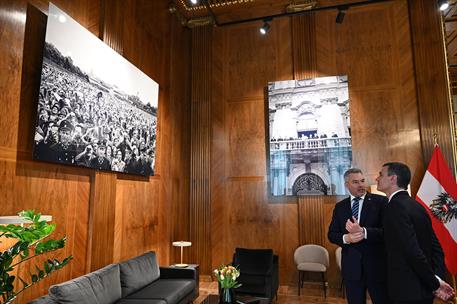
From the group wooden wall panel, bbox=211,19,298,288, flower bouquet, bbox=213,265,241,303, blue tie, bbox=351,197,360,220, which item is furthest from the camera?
wooden wall panel, bbox=211,19,298,288

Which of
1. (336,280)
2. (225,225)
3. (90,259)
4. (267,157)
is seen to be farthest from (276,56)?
(90,259)

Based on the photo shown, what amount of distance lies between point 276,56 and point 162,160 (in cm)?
312

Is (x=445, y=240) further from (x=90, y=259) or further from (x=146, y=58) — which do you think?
(x=146, y=58)

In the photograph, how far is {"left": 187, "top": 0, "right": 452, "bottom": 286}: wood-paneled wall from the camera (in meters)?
5.54

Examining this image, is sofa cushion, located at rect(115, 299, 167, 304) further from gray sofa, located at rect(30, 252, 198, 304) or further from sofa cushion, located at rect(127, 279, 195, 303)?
sofa cushion, located at rect(127, 279, 195, 303)

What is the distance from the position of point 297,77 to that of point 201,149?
7.87 ft

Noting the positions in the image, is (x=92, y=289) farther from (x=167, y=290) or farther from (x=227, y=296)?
(x=227, y=296)

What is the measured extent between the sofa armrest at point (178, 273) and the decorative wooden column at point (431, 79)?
4.35 metres

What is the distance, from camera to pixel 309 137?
5.75 metres

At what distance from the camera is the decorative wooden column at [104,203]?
3.67 meters

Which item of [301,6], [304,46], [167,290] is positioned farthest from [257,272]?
[301,6]

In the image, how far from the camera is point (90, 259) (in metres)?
3.61

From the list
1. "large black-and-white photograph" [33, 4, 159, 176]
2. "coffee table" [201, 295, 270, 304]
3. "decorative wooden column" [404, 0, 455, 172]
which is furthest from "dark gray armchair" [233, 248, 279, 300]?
"decorative wooden column" [404, 0, 455, 172]

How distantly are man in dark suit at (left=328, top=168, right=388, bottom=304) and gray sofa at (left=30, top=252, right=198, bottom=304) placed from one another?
6.62 ft
